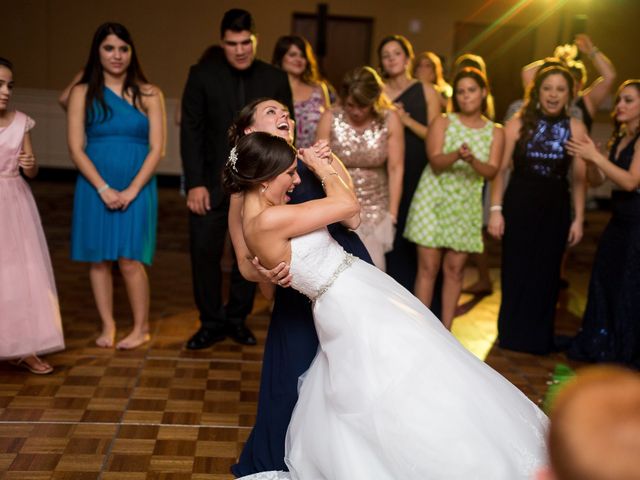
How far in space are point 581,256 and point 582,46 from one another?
9.48ft

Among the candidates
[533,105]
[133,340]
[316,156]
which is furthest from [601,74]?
[133,340]

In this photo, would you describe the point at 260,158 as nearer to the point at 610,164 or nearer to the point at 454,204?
the point at 454,204

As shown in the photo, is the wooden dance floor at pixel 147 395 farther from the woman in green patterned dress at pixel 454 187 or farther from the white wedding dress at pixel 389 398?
the woman in green patterned dress at pixel 454 187

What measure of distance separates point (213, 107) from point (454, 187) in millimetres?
1279

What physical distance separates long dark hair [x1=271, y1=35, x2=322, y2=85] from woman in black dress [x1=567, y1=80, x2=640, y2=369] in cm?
162

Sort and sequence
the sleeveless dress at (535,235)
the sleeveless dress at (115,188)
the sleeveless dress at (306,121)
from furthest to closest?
the sleeveless dress at (306,121), the sleeveless dress at (535,235), the sleeveless dress at (115,188)

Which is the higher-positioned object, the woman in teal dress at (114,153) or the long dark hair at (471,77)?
the long dark hair at (471,77)

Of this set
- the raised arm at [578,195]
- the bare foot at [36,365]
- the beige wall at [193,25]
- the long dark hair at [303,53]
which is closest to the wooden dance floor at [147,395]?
the bare foot at [36,365]

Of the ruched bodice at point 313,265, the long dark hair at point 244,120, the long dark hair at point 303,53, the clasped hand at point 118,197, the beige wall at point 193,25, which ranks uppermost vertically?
the beige wall at point 193,25

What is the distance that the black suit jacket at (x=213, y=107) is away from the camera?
3.94 metres

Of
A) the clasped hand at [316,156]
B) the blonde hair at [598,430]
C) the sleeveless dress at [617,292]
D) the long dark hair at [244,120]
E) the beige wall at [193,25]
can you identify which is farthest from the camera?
the beige wall at [193,25]

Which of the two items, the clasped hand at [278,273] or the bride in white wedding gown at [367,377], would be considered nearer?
the bride in white wedding gown at [367,377]

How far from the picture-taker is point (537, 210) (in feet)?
13.7

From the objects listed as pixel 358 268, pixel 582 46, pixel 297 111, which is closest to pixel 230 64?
pixel 297 111
